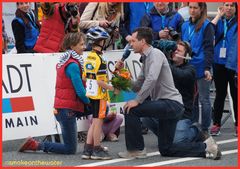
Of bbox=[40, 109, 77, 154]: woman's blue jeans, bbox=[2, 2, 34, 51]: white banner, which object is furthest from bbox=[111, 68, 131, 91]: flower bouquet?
bbox=[2, 2, 34, 51]: white banner

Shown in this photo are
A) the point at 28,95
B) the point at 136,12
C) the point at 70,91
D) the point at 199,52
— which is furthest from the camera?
the point at 136,12

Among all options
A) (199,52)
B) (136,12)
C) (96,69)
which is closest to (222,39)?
(199,52)

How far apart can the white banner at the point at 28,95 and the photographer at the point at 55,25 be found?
0.59 metres

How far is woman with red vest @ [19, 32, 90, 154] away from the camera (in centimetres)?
889

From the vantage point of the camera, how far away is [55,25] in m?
10.7

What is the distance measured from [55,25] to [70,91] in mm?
1986

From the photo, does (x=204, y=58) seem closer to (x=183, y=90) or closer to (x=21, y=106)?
(x=183, y=90)

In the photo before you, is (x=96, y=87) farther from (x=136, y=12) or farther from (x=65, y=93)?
(x=136, y=12)

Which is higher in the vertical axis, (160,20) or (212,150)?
(160,20)

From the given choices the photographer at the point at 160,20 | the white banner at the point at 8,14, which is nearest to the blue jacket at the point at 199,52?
the photographer at the point at 160,20

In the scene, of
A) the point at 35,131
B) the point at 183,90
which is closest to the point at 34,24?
the point at 35,131

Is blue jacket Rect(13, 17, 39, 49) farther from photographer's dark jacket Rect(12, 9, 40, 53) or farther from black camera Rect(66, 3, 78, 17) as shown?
black camera Rect(66, 3, 78, 17)

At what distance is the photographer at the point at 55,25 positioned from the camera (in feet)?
34.9

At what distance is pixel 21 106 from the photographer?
9.70 m
